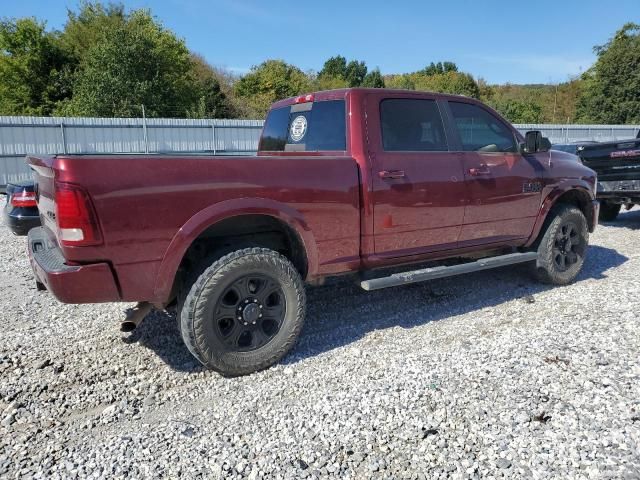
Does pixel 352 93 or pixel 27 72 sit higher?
pixel 27 72

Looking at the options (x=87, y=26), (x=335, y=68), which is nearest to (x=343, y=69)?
(x=335, y=68)

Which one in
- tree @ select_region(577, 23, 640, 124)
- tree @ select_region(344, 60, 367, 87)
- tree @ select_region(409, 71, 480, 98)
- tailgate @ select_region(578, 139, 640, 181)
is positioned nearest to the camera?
tailgate @ select_region(578, 139, 640, 181)

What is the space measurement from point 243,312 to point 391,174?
1561 millimetres

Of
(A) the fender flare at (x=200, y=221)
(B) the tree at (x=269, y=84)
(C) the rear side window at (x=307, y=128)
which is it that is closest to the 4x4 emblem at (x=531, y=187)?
(C) the rear side window at (x=307, y=128)

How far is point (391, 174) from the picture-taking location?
3.93 metres

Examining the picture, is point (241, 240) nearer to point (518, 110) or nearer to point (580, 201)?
point (580, 201)

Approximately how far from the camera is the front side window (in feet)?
15.1

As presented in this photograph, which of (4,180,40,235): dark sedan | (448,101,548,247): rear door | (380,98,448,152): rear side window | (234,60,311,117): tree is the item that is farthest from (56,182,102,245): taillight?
(234,60,311,117): tree

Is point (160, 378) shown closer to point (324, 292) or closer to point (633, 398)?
point (324, 292)

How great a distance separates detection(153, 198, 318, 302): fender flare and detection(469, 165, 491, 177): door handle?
6.13 ft

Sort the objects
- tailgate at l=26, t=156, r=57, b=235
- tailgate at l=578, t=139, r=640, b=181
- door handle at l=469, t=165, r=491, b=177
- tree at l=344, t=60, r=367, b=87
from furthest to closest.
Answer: tree at l=344, t=60, r=367, b=87 → tailgate at l=578, t=139, r=640, b=181 → door handle at l=469, t=165, r=491, b=177 → tailgate at l=26, t=156, r=57, b=235

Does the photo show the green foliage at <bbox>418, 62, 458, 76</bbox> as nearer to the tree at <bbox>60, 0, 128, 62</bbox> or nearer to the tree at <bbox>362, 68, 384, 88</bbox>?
the tree at <bbox>362, 68, 384, 88</bbox>

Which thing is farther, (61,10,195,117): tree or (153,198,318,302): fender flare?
(61,10,195,117): tree

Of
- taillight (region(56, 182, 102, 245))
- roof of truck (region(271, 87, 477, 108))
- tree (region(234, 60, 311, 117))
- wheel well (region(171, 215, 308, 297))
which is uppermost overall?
tree (region(234, 60, 311, 117))
